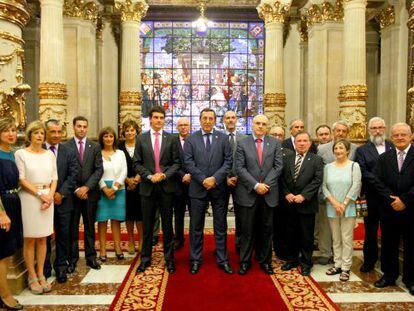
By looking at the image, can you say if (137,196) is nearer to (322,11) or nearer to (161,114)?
(161,114)

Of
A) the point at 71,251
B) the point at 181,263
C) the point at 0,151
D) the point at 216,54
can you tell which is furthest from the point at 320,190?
the point at 216,54

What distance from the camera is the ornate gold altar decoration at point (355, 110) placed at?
11.4 metres

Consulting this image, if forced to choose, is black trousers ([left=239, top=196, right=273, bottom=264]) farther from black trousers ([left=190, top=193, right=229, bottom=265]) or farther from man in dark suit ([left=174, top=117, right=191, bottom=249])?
man in dark suit ([left=174, top=117, right=191, bottom=249])

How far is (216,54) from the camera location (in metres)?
22.2

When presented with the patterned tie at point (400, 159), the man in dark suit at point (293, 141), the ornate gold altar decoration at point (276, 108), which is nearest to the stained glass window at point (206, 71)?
the ornate gold altar decoration at point (276, 108)

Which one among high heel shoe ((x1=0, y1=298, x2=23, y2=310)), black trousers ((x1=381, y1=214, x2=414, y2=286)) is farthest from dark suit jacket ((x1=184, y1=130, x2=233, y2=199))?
high heel shoe ((x1=0, y1=298, x2=23, y2=310))

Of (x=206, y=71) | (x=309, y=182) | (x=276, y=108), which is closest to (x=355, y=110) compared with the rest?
(x=276, y=108)

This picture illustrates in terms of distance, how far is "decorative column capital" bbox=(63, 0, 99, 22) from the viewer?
1329 cm

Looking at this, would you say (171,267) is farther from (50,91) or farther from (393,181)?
(50,91)

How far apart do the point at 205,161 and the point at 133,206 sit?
59.2 inches

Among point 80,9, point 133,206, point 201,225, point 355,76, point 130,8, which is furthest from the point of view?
point 130,8

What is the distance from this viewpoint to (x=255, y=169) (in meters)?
6.18

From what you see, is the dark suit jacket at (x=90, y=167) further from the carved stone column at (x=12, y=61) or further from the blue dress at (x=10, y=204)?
the blue dress at (x=10, y=204)

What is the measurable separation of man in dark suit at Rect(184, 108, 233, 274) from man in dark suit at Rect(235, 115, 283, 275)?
22 cm
